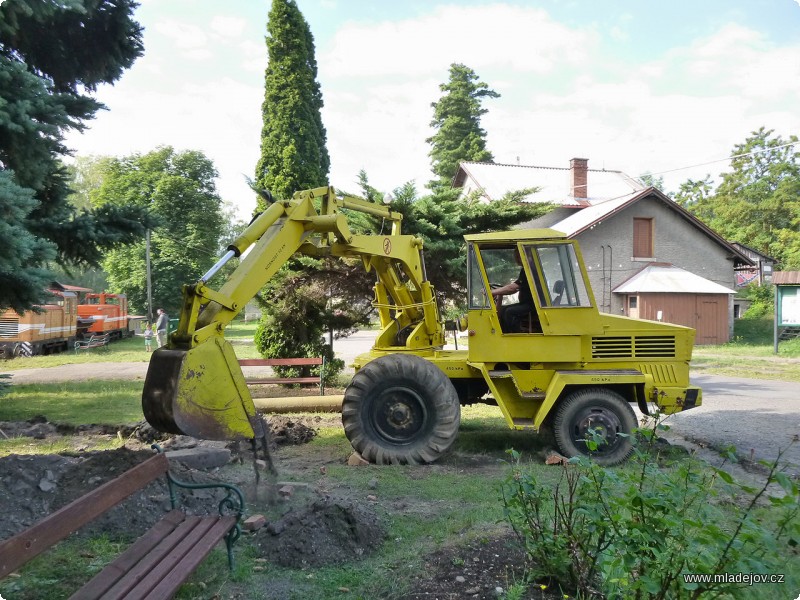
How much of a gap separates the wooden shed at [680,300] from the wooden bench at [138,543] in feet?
79.8

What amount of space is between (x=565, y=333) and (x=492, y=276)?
113cm

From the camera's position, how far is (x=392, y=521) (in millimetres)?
5145

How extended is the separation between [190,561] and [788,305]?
22245 millimetres

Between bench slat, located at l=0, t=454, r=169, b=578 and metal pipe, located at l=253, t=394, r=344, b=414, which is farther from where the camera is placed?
metal pipe, located at l=253, t=394, r=344, b=414

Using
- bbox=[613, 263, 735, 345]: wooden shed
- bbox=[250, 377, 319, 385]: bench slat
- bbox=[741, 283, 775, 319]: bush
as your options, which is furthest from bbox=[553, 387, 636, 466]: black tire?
bbox=[741, 283, 775, 319]: bush

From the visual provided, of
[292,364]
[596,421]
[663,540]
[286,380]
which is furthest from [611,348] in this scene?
[286,380]

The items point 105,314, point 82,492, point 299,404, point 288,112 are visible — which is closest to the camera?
point 82,492

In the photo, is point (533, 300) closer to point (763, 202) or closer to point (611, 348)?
point (611, 348)

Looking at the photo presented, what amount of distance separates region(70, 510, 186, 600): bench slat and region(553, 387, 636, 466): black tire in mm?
4578

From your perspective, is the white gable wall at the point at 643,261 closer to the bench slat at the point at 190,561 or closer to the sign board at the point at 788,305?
the sign board at the point at 788,305

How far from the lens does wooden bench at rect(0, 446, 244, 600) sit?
109 inches

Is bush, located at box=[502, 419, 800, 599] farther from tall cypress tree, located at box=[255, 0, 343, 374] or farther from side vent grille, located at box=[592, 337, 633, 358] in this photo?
tall cypress tree, located at box=[255, 0, 343, 374]

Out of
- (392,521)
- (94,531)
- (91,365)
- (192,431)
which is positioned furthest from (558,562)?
(91,365)

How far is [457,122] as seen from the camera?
4609 cm
